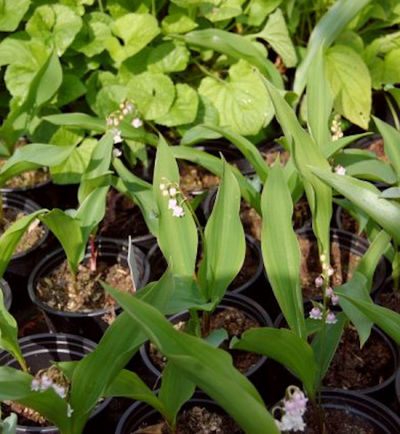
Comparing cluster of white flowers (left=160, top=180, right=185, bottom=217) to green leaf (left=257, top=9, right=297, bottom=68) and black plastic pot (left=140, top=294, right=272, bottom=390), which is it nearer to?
black plastic pot (left=140, top=294, right=272, bottom=390)

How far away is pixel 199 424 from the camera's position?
148 centimetres

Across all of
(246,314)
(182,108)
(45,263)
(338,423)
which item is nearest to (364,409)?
(338,423)

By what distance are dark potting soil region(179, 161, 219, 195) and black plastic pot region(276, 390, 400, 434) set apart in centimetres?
95

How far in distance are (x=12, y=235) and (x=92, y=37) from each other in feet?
3.07

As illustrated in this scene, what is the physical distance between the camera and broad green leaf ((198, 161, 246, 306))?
1.46 metres

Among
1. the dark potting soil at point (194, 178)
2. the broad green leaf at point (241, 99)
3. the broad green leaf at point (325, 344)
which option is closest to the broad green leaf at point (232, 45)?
the broad green leaf at point (241, 99)

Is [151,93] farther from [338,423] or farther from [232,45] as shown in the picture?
[338,423]

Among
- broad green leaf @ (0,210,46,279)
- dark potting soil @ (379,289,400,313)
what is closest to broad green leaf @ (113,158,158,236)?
broad green leaf @ (0,210,46,279)

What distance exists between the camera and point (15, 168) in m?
1.81

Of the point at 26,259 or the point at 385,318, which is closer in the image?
the point at 385,318

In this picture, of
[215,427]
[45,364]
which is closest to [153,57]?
[45,364]

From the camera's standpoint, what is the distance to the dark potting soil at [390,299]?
5.79 ft

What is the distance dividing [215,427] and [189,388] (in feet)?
0.73

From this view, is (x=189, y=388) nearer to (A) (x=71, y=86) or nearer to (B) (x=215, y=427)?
(B) (x=215, y=427)
